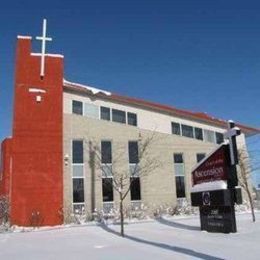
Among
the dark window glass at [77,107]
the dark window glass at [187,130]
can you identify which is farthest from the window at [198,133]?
the dark window glass at [77,107]

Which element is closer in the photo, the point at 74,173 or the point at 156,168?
the point at 74,173

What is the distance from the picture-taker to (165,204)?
3366cm

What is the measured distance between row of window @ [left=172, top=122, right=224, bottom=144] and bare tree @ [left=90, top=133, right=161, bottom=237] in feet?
8.80

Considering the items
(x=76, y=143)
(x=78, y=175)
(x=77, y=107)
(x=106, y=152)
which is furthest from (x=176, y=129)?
(x=78, y=175)

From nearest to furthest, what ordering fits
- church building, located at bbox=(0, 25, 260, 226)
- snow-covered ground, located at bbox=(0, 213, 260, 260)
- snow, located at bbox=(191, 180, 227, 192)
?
snow-covered ground, located at bbox=(0, 213, 260, 260) < snow, located at bbox=(191, 180, 227, 192) < church building, located at bbox=(0, 25, 260, 226)

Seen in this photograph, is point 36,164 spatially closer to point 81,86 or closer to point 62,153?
point 62,153

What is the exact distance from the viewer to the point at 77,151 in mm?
31719

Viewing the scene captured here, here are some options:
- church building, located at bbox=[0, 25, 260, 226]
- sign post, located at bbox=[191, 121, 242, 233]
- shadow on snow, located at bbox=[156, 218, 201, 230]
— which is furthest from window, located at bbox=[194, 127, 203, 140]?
sign post, located at bbox=[191, 121, 242, 233]

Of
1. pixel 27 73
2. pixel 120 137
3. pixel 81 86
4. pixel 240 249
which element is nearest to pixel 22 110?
pixel 27 73

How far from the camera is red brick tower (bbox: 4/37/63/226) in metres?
28.7

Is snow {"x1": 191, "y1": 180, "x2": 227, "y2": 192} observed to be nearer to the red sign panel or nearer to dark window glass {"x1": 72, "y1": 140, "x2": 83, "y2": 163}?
the red sign panel

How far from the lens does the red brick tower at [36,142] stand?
28.7m

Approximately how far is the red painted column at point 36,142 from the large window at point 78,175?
1473 mm

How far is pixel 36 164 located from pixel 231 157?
48.7 feet
